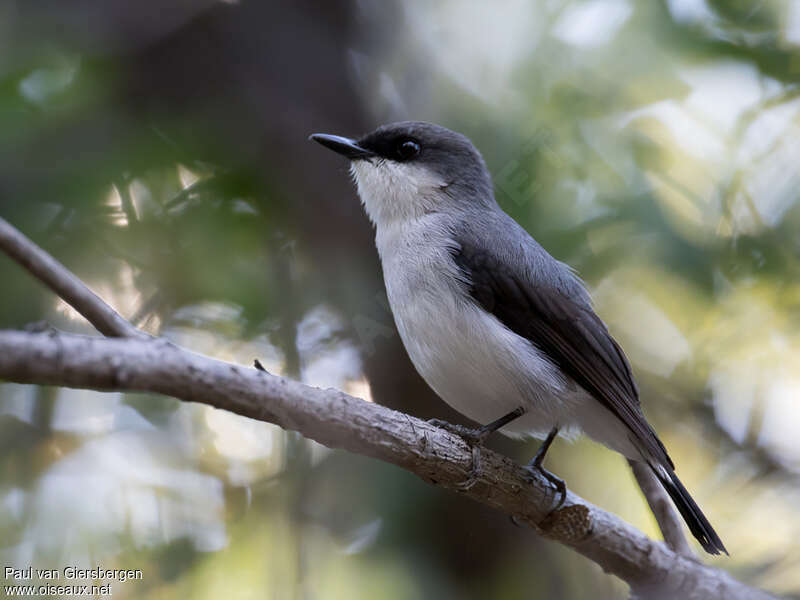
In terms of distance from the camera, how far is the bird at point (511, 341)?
11.1ft

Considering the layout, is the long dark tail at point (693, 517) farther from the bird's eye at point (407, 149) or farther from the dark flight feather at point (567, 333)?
the bird's eye at point (407, 149)

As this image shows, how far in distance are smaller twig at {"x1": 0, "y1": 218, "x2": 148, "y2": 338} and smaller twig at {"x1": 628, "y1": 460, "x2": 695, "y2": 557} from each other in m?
2.74

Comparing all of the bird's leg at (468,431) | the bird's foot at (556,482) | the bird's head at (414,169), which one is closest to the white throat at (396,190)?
the bird's head at (414,169)

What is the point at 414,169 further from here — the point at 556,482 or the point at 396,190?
the point at 556,482

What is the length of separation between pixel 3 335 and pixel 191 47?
156 inches

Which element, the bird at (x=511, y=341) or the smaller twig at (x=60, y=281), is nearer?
the smaller twig at (x=60, y=281)

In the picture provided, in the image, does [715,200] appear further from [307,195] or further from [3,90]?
[3,90]

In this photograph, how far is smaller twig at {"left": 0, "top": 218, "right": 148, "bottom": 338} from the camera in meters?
2.02

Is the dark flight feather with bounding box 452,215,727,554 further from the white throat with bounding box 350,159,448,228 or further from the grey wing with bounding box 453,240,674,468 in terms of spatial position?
the white throat with bounding box 350,159,448,228

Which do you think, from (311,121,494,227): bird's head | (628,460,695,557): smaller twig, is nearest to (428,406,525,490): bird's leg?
(628,460,695,557): smaller twig

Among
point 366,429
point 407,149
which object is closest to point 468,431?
point 366,429

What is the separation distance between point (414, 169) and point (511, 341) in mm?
1303

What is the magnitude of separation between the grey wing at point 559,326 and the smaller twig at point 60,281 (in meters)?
1.75

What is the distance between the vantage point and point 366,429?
2.52 meters
